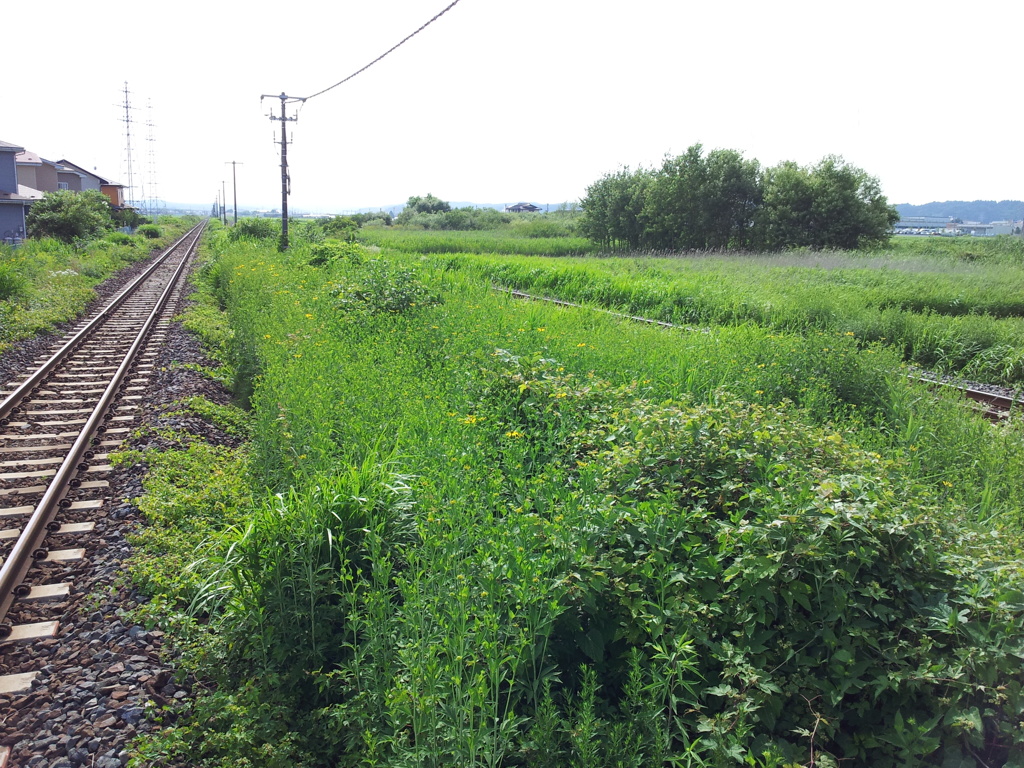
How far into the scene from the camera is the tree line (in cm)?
3616

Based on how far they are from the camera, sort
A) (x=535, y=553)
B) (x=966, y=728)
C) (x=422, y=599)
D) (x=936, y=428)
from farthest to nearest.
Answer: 1. (x=936, y=428)
2. (x=535, y=553)
3. (x=422, y=599)
4. (x=966, y=728)

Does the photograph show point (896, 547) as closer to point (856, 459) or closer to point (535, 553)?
point (856, 459)

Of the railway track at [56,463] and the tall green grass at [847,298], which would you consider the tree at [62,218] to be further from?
the railway track at [56,463]

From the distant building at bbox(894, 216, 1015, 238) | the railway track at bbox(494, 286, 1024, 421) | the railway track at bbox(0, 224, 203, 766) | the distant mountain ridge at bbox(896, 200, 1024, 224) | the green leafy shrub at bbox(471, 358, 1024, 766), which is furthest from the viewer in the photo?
the distant mountain ridge at bbox(896, 200, 1024, 224)

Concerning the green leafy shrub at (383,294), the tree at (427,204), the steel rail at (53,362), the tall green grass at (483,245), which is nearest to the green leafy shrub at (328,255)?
the steel rail at (53,362)

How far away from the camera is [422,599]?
9.96 feet

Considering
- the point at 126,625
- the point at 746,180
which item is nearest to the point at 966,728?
the point at 126,625

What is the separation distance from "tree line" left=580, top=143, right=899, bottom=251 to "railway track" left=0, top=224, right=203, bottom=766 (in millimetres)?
32192

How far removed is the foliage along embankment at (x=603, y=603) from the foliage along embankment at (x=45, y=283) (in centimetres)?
1045

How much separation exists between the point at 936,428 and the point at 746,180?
37797 millimetres

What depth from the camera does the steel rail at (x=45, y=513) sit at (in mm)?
4414

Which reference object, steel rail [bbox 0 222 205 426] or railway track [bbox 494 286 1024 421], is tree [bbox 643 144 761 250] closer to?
railway track [bbox 494 286 1024 421]

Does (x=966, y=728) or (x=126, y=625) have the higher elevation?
(x=966, y=728)

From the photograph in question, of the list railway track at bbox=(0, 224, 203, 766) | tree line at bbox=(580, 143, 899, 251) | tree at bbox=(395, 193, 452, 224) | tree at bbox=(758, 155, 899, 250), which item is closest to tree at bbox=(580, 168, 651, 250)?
tree line at bbox=(580, 143, 899, 251)
